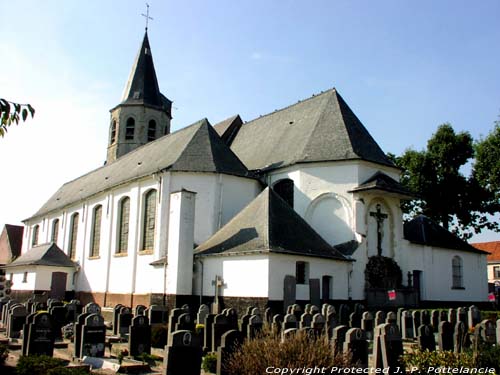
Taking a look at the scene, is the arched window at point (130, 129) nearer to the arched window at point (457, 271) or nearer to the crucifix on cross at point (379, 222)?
the crucifix on cross at point (379, 222)

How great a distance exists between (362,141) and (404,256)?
605cm

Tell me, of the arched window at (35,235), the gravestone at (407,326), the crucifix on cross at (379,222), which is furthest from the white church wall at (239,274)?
the arched window at (35,235)

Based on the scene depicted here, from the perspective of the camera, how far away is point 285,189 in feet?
84.3

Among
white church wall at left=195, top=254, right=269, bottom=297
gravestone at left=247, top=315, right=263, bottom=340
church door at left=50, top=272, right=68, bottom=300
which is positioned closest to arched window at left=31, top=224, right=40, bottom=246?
church door at left=50, top=272, right=68, bottom=300

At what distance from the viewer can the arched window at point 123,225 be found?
27.4 meters

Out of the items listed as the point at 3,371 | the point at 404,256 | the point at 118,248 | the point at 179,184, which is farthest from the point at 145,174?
the point at 3,371

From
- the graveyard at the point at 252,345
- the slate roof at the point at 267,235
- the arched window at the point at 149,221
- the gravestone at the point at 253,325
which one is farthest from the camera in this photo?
the arched window at the point at 149,221

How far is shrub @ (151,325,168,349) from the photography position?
43.9 feet

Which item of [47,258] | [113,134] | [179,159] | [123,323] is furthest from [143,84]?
[123,323]

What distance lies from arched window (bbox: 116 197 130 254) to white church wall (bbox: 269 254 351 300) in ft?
35.9

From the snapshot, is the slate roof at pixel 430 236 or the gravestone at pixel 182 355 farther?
Answer: the slate roof at pixel 430 236

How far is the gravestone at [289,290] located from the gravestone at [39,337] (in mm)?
9831

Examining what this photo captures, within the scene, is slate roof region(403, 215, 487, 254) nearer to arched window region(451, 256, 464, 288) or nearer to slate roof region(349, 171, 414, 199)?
arched window region(451, 256, 464, 288)

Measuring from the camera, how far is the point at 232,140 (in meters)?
33.5
